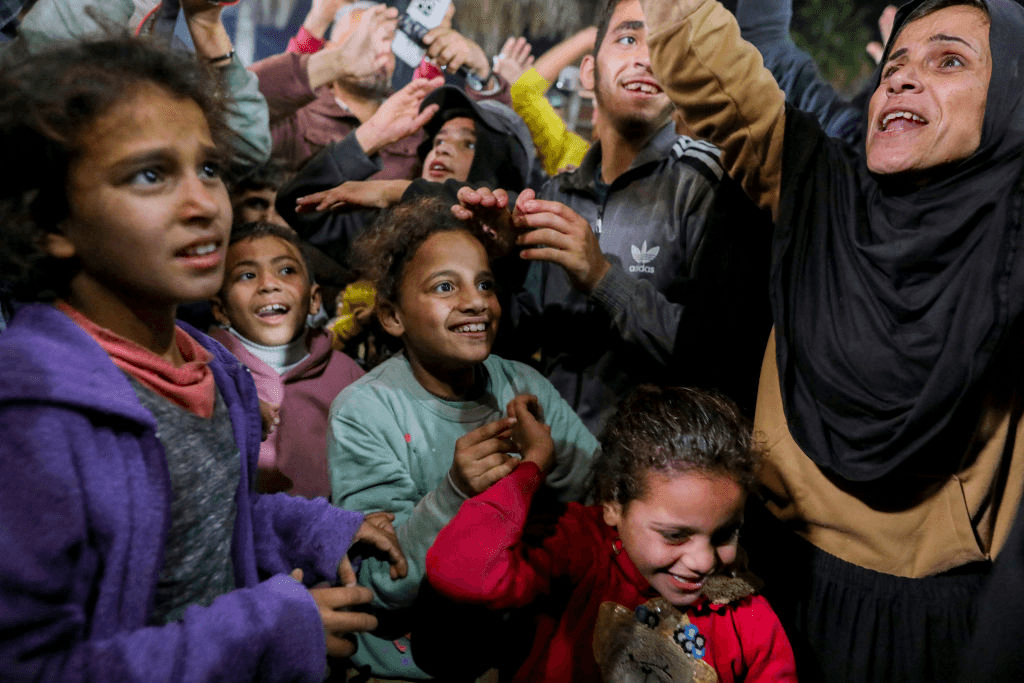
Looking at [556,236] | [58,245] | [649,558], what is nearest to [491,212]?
[556,236]

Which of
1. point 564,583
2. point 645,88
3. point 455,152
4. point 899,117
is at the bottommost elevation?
point 564,583

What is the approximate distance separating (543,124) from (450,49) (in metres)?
0.42

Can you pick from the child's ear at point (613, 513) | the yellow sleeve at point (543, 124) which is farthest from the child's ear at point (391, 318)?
the yellow sleeve at point (543, 124)

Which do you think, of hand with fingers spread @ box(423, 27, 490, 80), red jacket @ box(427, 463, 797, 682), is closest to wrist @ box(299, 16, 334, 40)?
hand with fingers spread @ box(423, 27, 490, 80)

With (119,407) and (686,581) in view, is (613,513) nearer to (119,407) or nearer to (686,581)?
(686,581)

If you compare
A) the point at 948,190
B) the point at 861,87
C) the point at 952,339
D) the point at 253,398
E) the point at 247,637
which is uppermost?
the point at 861,87

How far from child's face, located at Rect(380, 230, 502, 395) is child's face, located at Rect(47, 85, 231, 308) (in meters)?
0.64

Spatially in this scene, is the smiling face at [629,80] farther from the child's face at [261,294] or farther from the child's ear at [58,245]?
the child's ear at [58,245]

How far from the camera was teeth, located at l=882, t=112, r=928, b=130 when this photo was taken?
1.43 meters

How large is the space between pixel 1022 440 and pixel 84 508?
1620mm

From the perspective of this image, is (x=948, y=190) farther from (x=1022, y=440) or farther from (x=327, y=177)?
(x=327, y=177)

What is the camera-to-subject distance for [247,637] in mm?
854

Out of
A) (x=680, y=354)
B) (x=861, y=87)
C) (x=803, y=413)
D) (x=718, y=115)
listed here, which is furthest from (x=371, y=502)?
(x=861, y=87)

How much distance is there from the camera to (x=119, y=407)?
0.83 m
